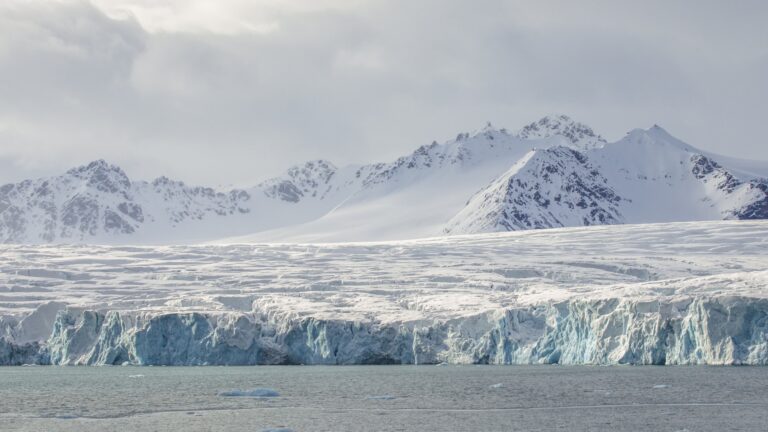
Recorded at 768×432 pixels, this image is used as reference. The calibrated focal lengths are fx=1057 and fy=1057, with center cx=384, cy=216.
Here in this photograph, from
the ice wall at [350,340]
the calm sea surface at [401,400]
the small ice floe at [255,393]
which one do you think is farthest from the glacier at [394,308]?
the small ice floe at [255,393]

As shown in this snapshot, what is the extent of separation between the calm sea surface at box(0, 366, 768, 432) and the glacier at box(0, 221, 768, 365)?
3.25 meters

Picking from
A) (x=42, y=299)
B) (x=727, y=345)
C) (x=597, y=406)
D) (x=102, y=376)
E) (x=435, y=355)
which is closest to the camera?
(x=597, y=406)

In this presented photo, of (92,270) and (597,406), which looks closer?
(597,406)

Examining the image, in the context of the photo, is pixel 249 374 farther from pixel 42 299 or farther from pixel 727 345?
pixel 42 299

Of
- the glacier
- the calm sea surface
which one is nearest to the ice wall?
the glacier

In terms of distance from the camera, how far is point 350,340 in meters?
86.4

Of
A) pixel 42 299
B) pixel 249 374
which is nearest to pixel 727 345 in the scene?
pixel 249 374

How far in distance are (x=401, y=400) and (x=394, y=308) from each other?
41.4 meters

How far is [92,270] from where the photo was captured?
13438 centimetres

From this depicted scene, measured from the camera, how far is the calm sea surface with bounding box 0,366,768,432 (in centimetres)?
4656

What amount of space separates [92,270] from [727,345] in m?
87.2

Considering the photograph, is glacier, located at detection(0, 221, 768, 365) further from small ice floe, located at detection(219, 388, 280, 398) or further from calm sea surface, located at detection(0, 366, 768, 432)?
small ice floe, located at detection(219, 388, 280, 398)

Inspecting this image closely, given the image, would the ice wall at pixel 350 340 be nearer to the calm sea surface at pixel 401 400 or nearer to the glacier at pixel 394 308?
the glacier at pixel 394 308

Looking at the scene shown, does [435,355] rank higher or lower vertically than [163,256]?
lower
